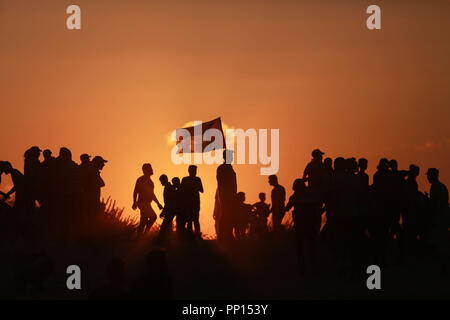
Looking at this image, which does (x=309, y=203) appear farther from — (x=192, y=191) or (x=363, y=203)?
(x=192, y=191)

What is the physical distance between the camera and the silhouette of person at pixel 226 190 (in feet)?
66.7

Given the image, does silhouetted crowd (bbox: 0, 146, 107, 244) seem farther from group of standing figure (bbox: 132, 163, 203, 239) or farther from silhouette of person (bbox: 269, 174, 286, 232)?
silhouette of person (bbox: 269, 174, 286, 232)

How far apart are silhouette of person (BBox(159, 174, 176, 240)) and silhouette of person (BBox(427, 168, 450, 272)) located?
6.42m

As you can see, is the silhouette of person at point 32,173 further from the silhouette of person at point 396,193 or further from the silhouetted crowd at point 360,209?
the silhouette of person at point 396,193

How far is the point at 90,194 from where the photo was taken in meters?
19.8

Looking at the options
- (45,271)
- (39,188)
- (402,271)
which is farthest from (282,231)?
(45,271)

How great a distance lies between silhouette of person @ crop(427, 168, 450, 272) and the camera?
1789 centimetres

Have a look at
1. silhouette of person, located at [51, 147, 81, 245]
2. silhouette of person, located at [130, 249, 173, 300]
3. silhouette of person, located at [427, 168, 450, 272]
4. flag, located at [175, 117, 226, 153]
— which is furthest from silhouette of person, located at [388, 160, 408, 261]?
flag, located at [175, 117, 226, 153]

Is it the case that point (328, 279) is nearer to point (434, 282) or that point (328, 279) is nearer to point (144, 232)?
point (434, 282)

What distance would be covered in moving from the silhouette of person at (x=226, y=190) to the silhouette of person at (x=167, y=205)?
1.34m

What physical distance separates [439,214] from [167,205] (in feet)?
22.2

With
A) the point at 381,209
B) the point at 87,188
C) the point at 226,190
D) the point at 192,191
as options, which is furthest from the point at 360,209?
the point at 87,188

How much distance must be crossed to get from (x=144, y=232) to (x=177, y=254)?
3.24 metres

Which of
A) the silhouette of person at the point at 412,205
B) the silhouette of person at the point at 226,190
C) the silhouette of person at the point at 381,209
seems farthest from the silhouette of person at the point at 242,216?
the silhouette of person at the point at 381,209
